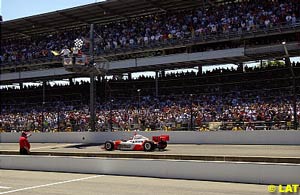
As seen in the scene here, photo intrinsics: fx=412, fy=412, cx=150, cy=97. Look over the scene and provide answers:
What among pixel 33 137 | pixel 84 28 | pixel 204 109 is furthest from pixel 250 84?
pixel 84 28

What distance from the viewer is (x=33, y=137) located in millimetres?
27703

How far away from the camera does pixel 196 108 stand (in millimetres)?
23469

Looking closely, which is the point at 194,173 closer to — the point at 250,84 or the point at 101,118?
the point at 101,118

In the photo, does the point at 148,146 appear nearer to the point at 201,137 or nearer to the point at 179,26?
the point at 201,137

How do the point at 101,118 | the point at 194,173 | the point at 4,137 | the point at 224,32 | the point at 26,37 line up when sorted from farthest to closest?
the point at 26,37 → the point at 224,32 → the point at 4,137 → the point at 101,118 → the point at 194,173

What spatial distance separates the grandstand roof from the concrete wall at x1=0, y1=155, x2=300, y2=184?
2362 centimetres

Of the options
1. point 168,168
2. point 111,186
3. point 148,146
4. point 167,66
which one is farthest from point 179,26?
point 111,186

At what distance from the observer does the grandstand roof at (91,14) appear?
36.4 m

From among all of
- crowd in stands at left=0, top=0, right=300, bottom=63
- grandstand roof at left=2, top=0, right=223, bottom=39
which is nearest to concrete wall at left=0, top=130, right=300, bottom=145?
crowd in stands at left=0, top=0, right=300, bottom=63

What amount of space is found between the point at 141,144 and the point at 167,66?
17768mm

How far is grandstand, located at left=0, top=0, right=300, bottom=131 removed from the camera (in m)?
23.5

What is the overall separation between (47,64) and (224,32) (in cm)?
2001

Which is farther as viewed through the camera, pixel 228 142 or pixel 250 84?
pixel 250 84

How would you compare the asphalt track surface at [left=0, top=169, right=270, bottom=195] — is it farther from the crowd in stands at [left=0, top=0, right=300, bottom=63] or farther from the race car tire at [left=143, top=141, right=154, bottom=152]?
the crowd in stands at [left=0, top=0, right=300, bottom=63]
